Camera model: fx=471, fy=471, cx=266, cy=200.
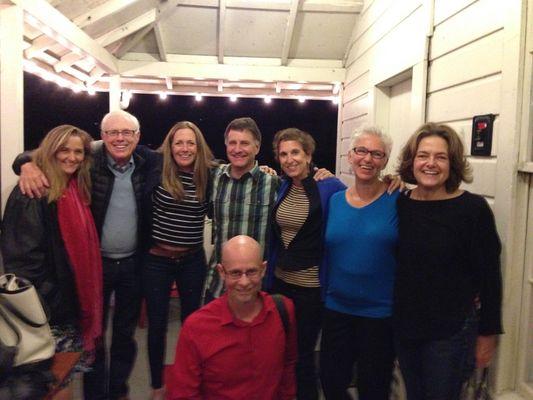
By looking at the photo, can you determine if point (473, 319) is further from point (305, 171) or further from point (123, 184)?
point (123, 184)

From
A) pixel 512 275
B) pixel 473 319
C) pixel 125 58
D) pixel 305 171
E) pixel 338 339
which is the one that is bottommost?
pixel 338 339

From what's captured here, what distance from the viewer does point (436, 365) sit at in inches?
63.5

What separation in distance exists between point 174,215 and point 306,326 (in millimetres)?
842

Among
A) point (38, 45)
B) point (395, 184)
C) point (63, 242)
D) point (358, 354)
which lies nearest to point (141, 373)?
point (63, 242)

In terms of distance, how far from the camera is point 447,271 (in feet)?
5.20

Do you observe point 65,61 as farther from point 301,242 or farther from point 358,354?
point 358,354

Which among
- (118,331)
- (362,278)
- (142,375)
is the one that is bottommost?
(142,375)

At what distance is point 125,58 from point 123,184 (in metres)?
Answer: 2.78

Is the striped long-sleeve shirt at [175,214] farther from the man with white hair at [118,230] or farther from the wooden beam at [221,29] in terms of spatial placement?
the wooden beam at [221,29]

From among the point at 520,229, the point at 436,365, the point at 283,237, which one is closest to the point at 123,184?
the point at 283,237

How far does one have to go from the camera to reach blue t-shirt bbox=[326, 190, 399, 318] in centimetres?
183

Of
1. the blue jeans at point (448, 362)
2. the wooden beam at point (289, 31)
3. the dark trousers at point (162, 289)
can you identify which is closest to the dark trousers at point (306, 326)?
the dark trousers at point (162, 289)

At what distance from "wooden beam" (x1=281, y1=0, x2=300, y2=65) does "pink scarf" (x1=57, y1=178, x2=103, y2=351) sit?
2733mm

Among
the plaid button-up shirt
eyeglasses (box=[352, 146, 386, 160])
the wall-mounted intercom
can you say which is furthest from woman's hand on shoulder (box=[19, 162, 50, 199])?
the wall-mounted intercom
